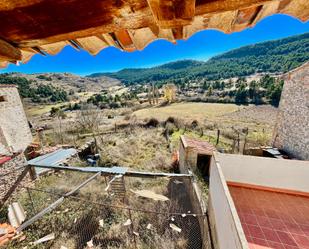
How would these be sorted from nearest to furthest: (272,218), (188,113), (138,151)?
(272,218)
(138,151)
(188,113)

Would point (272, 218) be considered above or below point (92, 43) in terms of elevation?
below

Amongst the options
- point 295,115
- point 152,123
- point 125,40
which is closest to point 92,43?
point 125,40

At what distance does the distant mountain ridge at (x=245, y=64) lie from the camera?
53.3 meters

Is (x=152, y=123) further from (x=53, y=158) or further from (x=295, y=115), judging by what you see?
(x=295, y=115)

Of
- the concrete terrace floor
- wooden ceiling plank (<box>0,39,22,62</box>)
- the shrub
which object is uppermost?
wooden ceiling plank (<box>0,39,22,62</box>)

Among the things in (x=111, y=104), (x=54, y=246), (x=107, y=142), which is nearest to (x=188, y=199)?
(x=54, y=246)

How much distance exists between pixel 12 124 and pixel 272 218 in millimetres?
14949

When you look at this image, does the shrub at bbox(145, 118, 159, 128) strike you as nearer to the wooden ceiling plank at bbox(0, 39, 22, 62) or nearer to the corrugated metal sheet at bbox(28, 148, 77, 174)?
the corrugated metal sheet at bbox(28, 148, 77, 174)

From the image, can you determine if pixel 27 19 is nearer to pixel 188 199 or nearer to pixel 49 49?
pixel 49 49

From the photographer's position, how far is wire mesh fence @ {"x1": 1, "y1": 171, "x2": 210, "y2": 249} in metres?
4.55

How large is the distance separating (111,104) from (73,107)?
7.07 m

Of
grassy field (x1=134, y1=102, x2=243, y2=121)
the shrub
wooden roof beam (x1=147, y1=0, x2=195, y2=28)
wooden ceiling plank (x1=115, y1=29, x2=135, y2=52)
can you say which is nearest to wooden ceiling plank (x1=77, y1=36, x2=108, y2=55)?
wooden ceiling plank (x1=115, y1=29, x2=135, y2=52)

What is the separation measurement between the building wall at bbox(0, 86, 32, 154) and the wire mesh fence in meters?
6.41

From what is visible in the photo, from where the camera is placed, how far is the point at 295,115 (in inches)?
287
